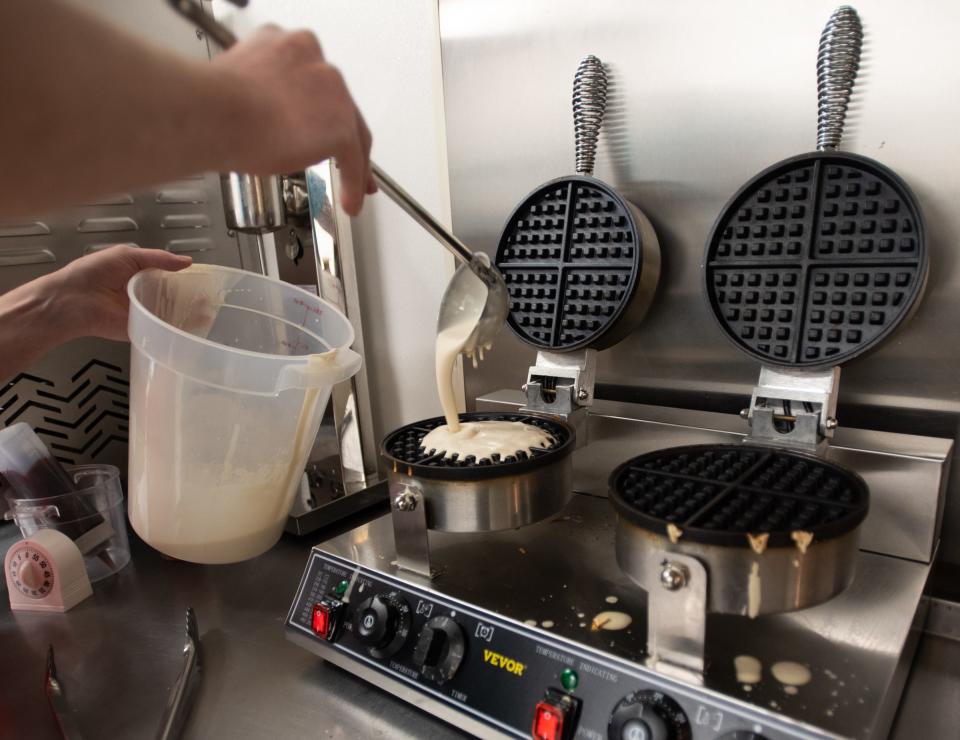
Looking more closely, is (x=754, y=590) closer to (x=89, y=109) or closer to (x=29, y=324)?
(x=89, y=109)

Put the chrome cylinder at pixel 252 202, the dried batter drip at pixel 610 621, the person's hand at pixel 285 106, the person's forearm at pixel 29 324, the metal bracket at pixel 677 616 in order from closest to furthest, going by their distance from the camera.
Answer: the person's hand at pixel 285 106, the metal bracket at pixel 677 616, the dried batter drip at pixel 610 621, the person's forearm at pixel 29 324, the chrome cylinder at pixel 252 202

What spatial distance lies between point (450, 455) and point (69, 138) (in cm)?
63

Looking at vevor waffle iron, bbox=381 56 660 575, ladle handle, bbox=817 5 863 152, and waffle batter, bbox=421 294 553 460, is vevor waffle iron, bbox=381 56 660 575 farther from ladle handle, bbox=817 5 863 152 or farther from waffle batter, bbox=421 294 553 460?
ladle handle, bbox=817 5 863 152

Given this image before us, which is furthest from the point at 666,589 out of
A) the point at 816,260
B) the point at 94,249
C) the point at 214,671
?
the point at 94,249

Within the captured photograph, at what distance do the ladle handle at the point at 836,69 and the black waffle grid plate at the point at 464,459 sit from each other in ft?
1.90

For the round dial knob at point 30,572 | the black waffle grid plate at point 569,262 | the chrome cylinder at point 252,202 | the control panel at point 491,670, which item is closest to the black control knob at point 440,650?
the control panel at point 491,670

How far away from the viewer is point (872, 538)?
36.0 inches

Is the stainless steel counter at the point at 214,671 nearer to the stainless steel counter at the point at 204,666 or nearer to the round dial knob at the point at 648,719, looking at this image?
the stainless steel counter at the point at 204,666

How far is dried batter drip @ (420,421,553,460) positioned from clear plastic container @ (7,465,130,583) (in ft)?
2.46

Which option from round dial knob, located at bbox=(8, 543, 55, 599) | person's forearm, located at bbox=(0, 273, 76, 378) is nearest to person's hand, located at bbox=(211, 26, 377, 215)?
person's forearm, located at bbox=(0, 273, 76, 378)

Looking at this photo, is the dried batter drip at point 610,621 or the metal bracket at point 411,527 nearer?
the dried batter drip at point 610,621

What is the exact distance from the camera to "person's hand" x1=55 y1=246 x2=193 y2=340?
4.12ft

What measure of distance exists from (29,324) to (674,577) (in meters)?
1.22

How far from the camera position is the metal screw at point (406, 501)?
35.9 inches
